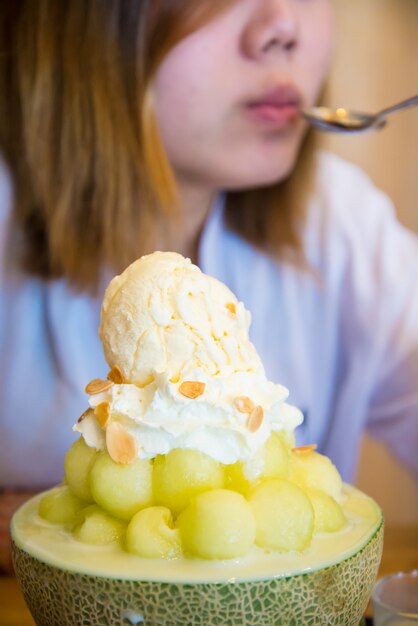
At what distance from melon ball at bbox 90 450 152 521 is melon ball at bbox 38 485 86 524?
0.05 m

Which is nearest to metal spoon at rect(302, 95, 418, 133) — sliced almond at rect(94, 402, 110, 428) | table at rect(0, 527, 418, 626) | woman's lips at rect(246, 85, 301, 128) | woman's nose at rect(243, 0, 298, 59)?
woman's lips at rect(246, 85, 301, 128)

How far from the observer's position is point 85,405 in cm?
150

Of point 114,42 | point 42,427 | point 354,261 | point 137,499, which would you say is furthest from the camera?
point 354,261

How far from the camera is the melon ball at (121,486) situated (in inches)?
22.0

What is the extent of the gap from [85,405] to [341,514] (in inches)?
38.2

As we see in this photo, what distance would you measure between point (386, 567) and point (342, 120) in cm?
79

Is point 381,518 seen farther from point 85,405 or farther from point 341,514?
point 85,405

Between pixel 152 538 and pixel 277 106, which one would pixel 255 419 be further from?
pixel 277 106

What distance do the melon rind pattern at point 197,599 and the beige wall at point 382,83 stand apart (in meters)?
1.15

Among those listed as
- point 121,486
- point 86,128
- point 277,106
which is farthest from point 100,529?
point 277,106

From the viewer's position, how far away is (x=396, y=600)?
803 millimetres

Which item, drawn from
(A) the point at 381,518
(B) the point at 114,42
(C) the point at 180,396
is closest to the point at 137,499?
(C) the point at 180,396

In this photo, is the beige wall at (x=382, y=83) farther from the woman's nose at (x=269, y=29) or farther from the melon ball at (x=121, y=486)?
the melon ball at (x=121, y=486)

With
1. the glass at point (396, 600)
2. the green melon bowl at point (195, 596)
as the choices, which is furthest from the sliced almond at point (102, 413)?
the glass at point (396, 600)
